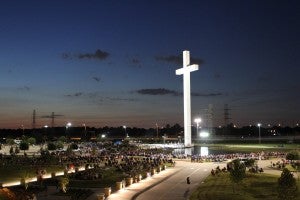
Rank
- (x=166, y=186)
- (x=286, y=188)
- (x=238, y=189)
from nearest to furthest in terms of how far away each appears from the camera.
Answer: (x=286, y=188), (x=238, y=189), (x=166, y=186)

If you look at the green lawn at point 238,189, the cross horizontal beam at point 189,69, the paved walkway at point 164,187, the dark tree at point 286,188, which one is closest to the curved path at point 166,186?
the paved walkway at point 164,187

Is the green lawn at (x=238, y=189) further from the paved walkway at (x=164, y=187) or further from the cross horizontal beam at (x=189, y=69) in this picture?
the cross horizontal beam at (x=189, y=69)

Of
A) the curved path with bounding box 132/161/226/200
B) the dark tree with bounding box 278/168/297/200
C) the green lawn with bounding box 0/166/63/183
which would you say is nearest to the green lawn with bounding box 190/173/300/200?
the curved path with bounding box 132/161/226/200

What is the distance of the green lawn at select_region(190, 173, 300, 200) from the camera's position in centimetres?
3839

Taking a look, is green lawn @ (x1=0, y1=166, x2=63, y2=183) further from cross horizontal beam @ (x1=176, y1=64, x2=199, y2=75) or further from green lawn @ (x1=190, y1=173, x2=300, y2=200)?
cross horizontal beam @ (x1=176, y1=64, x2=199, y2=75)

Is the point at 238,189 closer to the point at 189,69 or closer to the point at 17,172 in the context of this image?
Result: the point at 17,172

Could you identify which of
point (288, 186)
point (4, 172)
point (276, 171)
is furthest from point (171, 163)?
point (288, 186)

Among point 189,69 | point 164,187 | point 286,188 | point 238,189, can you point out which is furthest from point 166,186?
point 189,69

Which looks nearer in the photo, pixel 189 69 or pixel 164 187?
pixel 164 187

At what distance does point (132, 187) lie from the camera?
4309 cm

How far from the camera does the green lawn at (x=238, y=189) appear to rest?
3839cm

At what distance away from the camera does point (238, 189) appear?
1684 inches

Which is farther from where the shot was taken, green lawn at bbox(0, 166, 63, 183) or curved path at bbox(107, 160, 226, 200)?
green lawn at bbox(0, 166, 63, 183)

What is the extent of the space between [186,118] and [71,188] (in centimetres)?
6725
